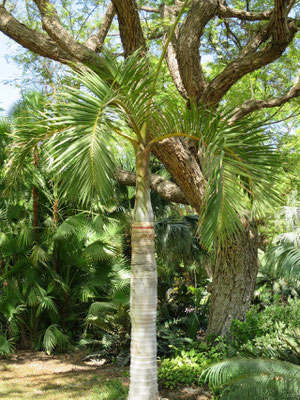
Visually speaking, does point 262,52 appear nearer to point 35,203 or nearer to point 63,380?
point 35,203

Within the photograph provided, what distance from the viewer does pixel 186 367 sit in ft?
21.2

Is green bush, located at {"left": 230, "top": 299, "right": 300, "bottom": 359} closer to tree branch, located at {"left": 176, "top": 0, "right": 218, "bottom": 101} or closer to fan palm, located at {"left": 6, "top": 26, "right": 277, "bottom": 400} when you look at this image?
fan palm, located at {"left": 6, "top": 26, "right": 277, "bottom": 400}

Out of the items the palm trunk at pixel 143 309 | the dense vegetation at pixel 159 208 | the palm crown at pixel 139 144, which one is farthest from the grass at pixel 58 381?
the palm crown at pixel 139 144

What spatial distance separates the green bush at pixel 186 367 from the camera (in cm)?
633

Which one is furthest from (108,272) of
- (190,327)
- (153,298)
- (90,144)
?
(90,144)

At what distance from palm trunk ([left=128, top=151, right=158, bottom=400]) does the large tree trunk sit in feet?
9.62

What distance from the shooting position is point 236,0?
9844mm

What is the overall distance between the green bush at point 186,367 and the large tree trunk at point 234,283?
2.06 feet

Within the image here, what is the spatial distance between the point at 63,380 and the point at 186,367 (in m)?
2.08

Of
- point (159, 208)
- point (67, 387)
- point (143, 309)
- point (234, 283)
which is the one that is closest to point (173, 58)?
point (159, 208)

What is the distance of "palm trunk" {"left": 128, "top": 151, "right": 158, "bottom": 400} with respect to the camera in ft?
15.0

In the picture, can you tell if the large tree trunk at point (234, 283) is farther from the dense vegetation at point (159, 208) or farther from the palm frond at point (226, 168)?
the palm frond at point (226, 168)

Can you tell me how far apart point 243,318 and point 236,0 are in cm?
709

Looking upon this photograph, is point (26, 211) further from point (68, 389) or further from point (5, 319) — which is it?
point (68, 389)
